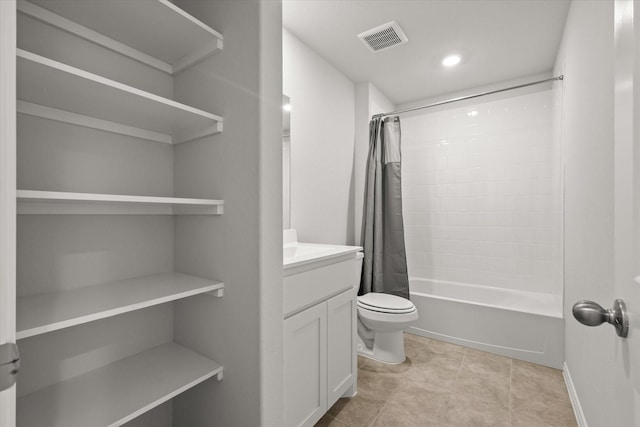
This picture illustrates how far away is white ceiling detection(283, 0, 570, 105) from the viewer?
6.36 feet

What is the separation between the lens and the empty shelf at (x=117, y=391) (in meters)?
0.91

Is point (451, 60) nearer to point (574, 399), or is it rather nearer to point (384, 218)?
point (384, 218)

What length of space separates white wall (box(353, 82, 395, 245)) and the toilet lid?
0.64 metres

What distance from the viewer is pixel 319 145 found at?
2.47 metres

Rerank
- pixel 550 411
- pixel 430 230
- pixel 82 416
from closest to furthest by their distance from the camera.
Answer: pixel 82 416 → pixel 550 411 → pixel 430 230

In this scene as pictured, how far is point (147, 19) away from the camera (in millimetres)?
1073

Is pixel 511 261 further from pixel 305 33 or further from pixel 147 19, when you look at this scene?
pixel 147 19

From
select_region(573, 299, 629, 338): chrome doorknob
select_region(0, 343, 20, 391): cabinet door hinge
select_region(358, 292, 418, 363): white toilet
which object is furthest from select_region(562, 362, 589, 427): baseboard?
select_region(0, 343, 20, 391): cabinet door hinge

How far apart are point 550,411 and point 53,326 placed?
2.37m

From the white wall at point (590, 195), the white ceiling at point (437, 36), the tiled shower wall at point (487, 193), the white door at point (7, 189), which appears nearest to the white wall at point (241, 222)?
the white door at point (7, 189)

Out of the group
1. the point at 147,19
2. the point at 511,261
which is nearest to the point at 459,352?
the point at 511,261

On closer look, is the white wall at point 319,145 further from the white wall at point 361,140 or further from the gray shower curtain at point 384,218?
the gray shower curtain at point 384,218

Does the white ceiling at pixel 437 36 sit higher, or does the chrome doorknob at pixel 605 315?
the white ceiling at pixel 437 36

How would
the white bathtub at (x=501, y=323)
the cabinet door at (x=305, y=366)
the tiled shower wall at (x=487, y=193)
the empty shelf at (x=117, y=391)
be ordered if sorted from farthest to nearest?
the tiled shower wall at (x=487, y=193) → the white bathtub at (x=501, y=323) → the cabinet door at (x=305, y=366) → the empty shelf at (x=117, y=391)
